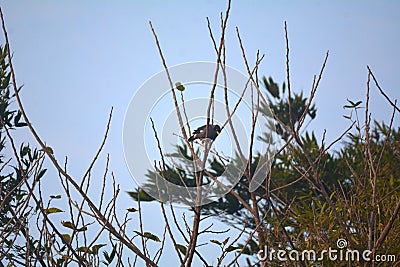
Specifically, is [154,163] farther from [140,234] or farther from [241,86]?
[241,86]

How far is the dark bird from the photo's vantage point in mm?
1159

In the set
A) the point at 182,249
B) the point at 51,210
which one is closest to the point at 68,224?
the point at 51,210

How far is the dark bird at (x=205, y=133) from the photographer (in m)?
1.16

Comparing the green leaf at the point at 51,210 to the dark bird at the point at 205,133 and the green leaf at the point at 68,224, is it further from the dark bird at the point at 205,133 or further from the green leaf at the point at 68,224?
the dark bird at the point at 205,133

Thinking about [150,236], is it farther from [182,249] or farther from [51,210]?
[51,210]

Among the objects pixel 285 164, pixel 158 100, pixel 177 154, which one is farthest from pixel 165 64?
pixel 285 164

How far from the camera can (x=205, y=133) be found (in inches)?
45.6

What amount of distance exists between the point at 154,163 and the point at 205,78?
183mm

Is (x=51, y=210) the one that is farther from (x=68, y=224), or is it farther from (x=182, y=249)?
(x=182, y=249)

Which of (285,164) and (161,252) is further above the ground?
(285,164)

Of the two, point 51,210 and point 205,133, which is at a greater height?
point 205,133

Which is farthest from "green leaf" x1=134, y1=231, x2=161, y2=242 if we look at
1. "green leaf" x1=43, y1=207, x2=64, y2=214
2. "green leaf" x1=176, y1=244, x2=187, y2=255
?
"green leaf" x1=43, y1=207, x2=64, y2=214

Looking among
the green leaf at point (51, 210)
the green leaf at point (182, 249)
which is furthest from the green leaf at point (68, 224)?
the green leaf at point (182, 249)

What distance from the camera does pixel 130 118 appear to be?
104 centimetres
